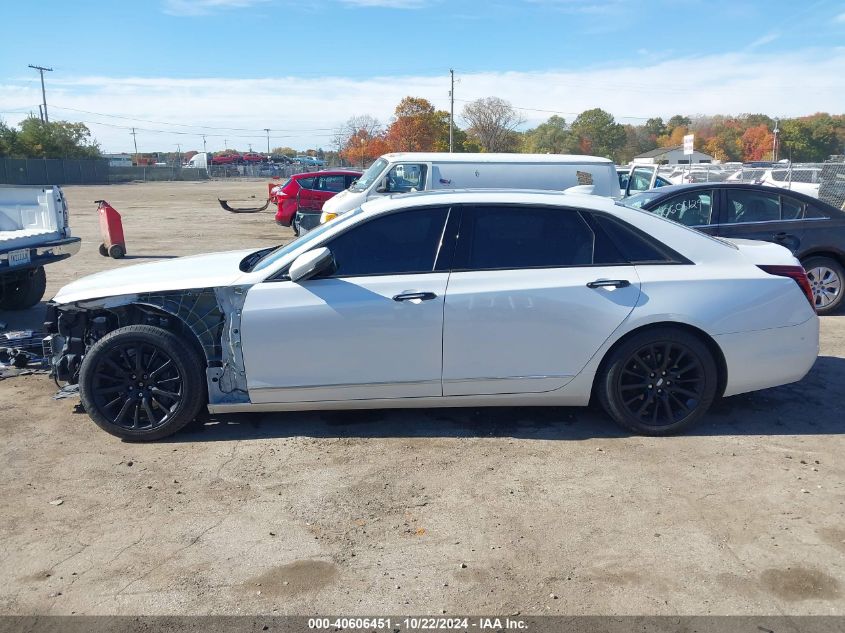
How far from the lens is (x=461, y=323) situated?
473cm

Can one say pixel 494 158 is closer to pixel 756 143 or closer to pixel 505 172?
pixel 505 172

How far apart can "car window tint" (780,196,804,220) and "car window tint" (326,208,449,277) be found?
229 inches

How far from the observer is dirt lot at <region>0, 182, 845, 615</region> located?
326 centimetres

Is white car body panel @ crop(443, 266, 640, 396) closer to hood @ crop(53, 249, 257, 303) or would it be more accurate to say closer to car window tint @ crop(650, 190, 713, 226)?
hood @ crop(53, 249, 257, 303)

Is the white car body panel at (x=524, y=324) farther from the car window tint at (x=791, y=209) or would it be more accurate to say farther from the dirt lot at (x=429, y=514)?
the car window tint at (x=791, y=209)

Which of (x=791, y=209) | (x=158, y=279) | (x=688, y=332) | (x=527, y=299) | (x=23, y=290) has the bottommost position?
(x=23, y=290)

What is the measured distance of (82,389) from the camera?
4887mm

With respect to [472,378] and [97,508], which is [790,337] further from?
[97,508]

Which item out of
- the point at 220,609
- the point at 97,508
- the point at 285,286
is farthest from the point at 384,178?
the point at 220,609

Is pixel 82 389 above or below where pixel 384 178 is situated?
below

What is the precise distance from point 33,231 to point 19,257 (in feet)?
2.96

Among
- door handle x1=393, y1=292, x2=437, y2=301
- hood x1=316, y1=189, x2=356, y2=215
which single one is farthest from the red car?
door handle x1=393, y1=292, x2=437, y2=301

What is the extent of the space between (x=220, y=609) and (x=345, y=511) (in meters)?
0.98

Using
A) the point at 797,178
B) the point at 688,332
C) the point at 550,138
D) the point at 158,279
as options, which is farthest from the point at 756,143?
the point at 158,279
